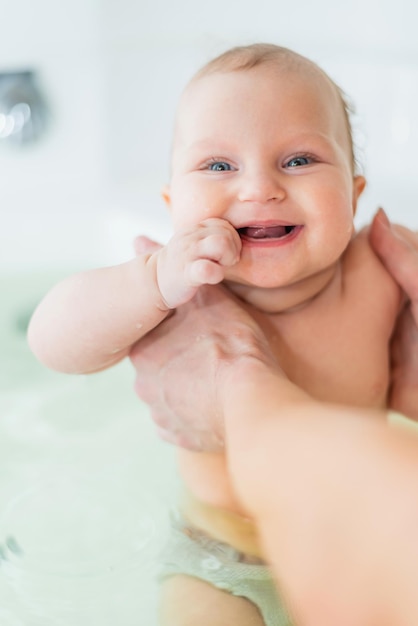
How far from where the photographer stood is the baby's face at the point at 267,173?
869 millimetres

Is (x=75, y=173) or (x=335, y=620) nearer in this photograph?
→ (x=335, y=620)

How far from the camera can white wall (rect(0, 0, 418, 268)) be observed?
1.80m

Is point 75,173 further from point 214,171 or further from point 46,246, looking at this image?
point 214,171

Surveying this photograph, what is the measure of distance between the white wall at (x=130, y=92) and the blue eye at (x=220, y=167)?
2.68 ft

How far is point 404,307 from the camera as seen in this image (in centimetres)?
105

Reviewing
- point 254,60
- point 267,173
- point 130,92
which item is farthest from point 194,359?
point 130,92

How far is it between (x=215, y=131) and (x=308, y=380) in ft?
0.92

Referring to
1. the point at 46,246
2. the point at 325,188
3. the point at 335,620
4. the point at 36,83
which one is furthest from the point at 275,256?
the point at 36,83

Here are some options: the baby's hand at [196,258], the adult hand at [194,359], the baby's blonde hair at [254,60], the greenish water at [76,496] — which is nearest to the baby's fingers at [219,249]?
the baby's hand at [196,258]

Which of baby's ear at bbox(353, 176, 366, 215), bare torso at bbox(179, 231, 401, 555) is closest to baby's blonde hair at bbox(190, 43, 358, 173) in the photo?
baby's ear at bbox(353, 176, 366, 215)

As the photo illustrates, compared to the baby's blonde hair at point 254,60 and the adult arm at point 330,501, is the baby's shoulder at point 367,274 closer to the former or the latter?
the baby's blonde hair at point 254,60

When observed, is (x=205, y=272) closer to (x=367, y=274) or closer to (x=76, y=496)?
(x=367, y=274)

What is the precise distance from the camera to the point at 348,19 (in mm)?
1845

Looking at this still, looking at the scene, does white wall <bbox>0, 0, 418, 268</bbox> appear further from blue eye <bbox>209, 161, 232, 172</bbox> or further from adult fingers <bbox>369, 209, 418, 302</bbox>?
blue eye <bbox>209, 161, 232, 172</bbox>
